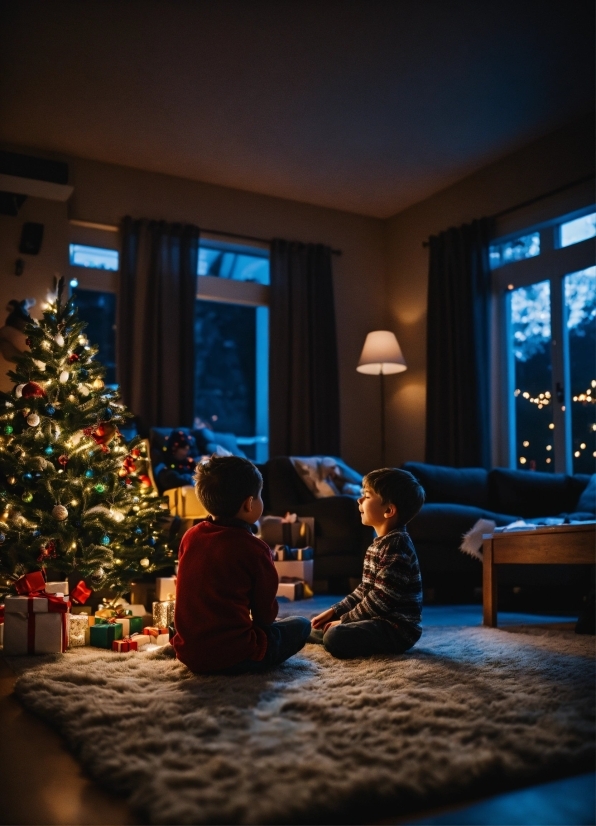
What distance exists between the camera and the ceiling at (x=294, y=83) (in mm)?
3883

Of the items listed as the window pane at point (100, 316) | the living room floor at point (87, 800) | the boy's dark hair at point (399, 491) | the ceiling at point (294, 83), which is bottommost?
the living room floor at point (87, 800)

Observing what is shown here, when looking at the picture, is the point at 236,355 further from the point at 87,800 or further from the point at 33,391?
the point at 87,800

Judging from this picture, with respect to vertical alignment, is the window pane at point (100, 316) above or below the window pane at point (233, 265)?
below

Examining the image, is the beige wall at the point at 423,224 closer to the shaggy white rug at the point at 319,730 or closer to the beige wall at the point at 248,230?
the beige wall at the point at 248,230

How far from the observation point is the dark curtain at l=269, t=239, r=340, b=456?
243 inches

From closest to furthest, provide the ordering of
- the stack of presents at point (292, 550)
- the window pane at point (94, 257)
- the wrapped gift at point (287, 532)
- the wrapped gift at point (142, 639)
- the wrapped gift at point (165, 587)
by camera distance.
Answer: the wrapped gift at point (142, 639)
the wrapped gift at point (165, 587)
the stack of presents at point (292, 550)
the wrapped gift at point (287, 532)
the window pane at point (94, 257)

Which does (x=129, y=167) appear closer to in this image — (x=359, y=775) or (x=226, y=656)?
(x=226, y=656)

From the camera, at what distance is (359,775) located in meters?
1.13

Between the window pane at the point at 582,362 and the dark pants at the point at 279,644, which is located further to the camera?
the window pane at the point at 582,362

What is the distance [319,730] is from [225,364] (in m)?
6.53

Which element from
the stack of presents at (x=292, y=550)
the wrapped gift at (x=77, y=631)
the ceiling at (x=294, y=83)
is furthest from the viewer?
the stack of presents at (x=292, y=550)

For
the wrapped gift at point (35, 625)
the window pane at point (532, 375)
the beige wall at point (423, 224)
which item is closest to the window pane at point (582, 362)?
the window pane at point (532, 375)

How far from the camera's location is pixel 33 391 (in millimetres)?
3049

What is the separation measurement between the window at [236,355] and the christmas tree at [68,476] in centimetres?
326
